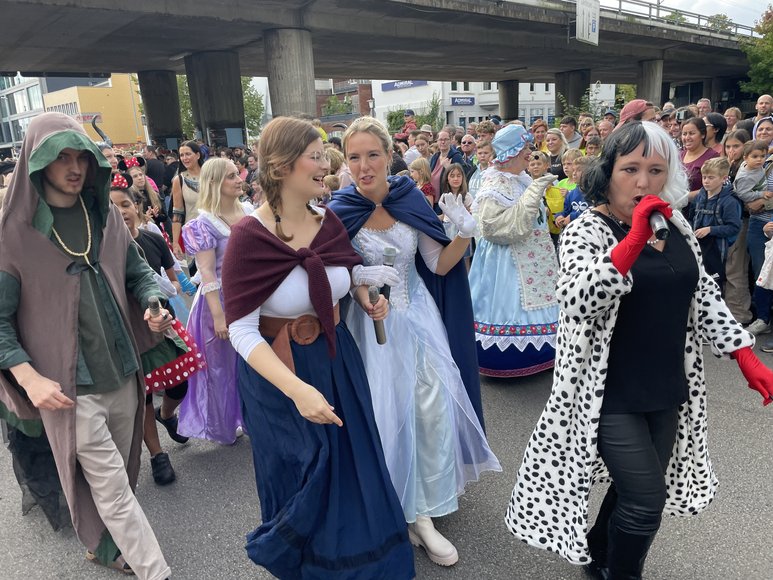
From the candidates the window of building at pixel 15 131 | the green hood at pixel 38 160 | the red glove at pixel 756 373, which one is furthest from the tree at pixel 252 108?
the red glove at pixel 756 373

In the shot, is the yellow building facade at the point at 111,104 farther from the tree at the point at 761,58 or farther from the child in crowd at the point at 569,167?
the child in crowd at the point at 569,167

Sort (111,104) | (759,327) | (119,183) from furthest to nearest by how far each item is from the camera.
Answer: (111,104) < (759,327) < (119,183)

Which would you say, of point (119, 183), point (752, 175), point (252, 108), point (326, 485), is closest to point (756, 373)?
point (326, 485)

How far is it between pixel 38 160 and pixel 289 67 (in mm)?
14939

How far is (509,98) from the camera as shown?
37.2 metres

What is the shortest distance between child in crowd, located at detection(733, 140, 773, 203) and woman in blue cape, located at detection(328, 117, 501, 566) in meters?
3.68

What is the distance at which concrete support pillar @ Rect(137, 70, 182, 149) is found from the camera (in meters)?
22.8

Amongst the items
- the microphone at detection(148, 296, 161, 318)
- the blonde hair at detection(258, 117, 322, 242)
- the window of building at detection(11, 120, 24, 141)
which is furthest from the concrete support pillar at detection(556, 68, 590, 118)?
the window of building at detection(11, 120, 24, 141)

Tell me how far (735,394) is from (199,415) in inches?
148

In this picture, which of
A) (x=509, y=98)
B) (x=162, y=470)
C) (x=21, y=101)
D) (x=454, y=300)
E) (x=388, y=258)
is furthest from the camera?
(x=21, y=101)

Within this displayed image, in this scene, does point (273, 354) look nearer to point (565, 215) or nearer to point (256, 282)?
point (256, 282)

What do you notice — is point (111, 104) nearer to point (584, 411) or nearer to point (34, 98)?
point (34, 98)

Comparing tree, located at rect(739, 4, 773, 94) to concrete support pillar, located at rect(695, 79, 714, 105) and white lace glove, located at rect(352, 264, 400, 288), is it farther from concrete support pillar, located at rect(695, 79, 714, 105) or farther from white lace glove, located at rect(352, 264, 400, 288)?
white lace glove, located at rect(352, 264, 400, 288)

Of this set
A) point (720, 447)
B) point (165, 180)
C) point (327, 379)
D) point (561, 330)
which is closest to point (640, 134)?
point (561, 330)
